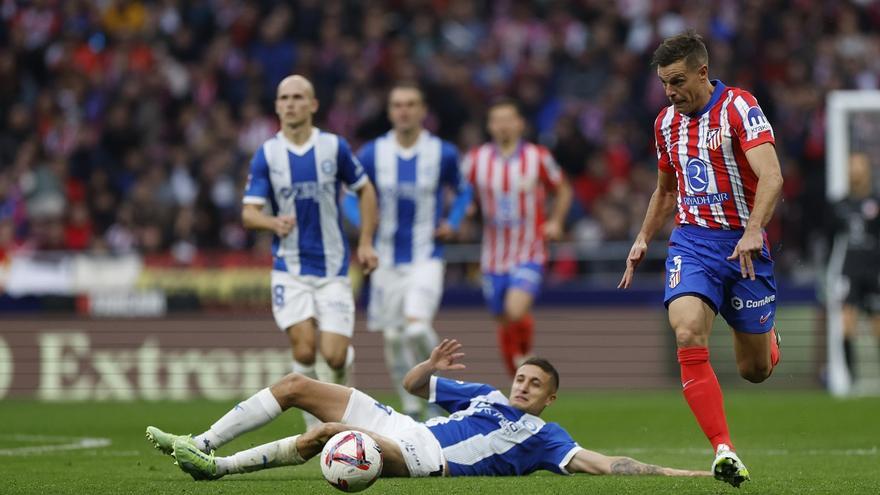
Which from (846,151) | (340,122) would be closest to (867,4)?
(846,151)

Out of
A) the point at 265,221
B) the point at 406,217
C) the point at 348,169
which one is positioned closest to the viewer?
the point at 265,221

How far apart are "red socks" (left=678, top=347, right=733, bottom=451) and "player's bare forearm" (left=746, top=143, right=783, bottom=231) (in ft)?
2.52

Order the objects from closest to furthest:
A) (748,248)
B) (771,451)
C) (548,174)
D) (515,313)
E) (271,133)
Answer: (748,248)
(771,451)
(515,313)
(548,174)
(271,133)

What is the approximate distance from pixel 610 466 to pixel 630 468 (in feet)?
0.38

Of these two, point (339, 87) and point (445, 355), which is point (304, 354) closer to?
point (445, 355)

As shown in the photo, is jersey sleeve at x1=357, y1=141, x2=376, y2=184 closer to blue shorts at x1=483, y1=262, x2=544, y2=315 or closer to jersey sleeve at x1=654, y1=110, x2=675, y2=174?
blue shorts at x1=483, y1=262, x2=544, y2=315

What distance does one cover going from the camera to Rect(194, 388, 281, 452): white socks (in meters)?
7.96

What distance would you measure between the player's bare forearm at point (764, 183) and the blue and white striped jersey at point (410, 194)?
564 cm

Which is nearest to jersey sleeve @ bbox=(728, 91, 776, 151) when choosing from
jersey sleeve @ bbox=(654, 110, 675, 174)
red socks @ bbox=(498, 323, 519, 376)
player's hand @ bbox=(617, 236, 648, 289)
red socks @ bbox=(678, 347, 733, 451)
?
jersey sleeve @ bbox=(654, 110, 675, 174)

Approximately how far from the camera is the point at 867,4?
72.6ft

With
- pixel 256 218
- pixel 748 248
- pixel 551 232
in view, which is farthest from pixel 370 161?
pixel 748 248

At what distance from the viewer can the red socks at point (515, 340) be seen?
47.1 ft

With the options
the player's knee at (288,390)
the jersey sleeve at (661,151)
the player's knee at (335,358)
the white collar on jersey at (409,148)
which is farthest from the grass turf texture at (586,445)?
the white collar on jersey at (409,148)

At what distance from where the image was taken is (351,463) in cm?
704
